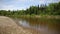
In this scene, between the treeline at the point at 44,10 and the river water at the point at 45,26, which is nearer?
the river water at the point at 45,26

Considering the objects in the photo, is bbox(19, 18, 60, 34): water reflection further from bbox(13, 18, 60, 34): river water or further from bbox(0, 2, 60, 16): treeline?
bbox(0, 2, 60, 16): treeline

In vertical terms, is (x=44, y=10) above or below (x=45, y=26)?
below

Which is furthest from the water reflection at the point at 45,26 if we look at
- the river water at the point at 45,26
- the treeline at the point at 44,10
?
the treeline at the point at 44,10

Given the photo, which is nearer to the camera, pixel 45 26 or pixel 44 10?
pixel 45 26

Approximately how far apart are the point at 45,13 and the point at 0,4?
2212 cm

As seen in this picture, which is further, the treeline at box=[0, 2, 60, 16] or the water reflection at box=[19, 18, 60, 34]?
the treeline at box=[0, 2, 60, 16]

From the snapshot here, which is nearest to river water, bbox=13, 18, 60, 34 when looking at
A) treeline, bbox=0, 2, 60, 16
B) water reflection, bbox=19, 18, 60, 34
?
water reflection, bbox=19, 18, 60, 34

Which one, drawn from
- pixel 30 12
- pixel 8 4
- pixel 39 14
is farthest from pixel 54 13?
pixel 8 4

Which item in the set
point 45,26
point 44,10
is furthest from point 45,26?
point 44,10

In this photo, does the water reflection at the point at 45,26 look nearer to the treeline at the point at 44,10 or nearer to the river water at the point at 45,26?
the river water at the point at 45,26

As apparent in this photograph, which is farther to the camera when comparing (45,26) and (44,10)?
(44,10)

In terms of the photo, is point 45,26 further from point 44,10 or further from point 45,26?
point 44,10

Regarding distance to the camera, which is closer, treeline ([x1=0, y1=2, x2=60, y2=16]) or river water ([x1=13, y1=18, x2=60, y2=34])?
river water ([x1=13, y1=18, x2=60, y2=34])

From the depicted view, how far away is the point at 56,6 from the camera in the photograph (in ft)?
89.5
